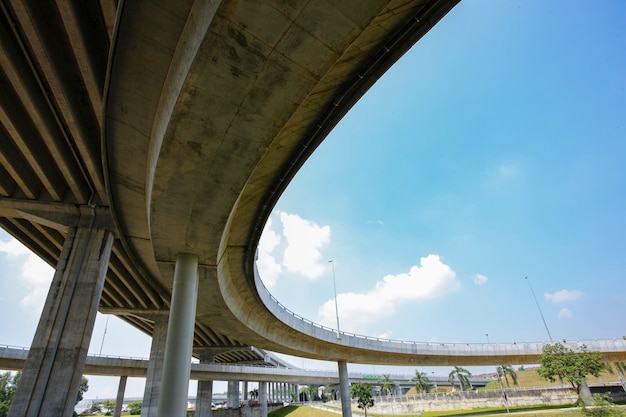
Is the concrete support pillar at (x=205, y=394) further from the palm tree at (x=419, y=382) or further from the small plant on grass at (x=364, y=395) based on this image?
the palm tree at (x=419, y=382)

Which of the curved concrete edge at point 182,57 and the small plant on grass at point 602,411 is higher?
the curved concrete edge at point 182,57

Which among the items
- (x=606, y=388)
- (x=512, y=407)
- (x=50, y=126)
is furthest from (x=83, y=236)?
(x=606, y=388)

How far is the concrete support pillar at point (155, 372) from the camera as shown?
94.0 feet

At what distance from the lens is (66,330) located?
627 inches

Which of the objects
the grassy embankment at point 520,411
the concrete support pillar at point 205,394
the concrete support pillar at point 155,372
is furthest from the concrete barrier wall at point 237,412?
the concrete support pillar at point 155,372

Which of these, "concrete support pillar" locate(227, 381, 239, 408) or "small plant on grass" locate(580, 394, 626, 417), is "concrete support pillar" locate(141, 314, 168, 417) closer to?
"small plant on grass" locate(580, 394, 626, 417)

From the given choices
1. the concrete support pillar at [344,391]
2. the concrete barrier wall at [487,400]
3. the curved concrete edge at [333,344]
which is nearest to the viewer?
the curved concrete edge at [333,344]

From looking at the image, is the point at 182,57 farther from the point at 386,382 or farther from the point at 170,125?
the point at 386,382

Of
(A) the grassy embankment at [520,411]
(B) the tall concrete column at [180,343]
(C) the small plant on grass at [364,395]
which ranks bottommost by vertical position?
(A) the grassy embankment at [520,411]

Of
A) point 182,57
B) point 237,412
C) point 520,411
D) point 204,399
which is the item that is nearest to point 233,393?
point 237,412

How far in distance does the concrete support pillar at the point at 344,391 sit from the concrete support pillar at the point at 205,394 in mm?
19480

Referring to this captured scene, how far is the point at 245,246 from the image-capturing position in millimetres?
15391

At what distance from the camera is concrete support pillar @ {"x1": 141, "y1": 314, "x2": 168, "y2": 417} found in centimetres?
2864

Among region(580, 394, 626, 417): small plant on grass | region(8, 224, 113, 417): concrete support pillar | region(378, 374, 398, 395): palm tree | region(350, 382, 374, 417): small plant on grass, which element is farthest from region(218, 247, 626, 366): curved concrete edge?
region(378, 374, 398, 395): palm tree
